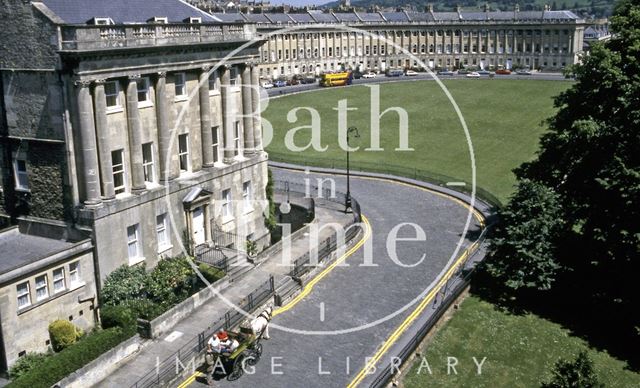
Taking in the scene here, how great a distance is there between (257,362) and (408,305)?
9.49 metres

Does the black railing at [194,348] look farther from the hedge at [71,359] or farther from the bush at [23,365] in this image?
the bush at [23,365]

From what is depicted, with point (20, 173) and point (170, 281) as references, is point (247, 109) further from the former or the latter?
point (20, 173)

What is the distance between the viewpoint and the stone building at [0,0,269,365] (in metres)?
32.0

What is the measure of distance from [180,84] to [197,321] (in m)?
14.0

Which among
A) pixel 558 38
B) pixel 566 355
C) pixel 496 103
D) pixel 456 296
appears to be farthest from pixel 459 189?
pixel 558 38

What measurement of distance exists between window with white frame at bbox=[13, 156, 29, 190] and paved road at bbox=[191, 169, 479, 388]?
1512 cm

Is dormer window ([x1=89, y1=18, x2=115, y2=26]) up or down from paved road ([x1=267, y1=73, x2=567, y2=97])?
up

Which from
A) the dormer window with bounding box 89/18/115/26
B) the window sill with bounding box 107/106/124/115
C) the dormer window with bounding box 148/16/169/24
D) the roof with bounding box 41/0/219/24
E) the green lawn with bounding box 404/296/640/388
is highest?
the roof with bounding box 41/0/219/24

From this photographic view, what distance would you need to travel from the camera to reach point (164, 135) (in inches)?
1457

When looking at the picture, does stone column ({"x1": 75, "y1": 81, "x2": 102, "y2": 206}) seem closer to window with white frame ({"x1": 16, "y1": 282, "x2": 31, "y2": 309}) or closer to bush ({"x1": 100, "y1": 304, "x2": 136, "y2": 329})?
window with white frame ({"x1": 16, "y1": 282, "x2": 31, "y2": 309})

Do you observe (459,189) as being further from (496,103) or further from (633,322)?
(496,103)

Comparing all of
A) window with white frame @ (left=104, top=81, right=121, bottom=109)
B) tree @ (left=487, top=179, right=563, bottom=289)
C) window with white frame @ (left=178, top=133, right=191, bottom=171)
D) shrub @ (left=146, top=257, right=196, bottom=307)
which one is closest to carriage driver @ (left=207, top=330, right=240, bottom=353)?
shrub @ (left=146, top=257, right=196, bottom=307)

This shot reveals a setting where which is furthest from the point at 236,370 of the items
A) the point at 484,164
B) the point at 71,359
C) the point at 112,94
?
the point at 484,164

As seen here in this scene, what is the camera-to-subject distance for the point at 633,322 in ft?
109
